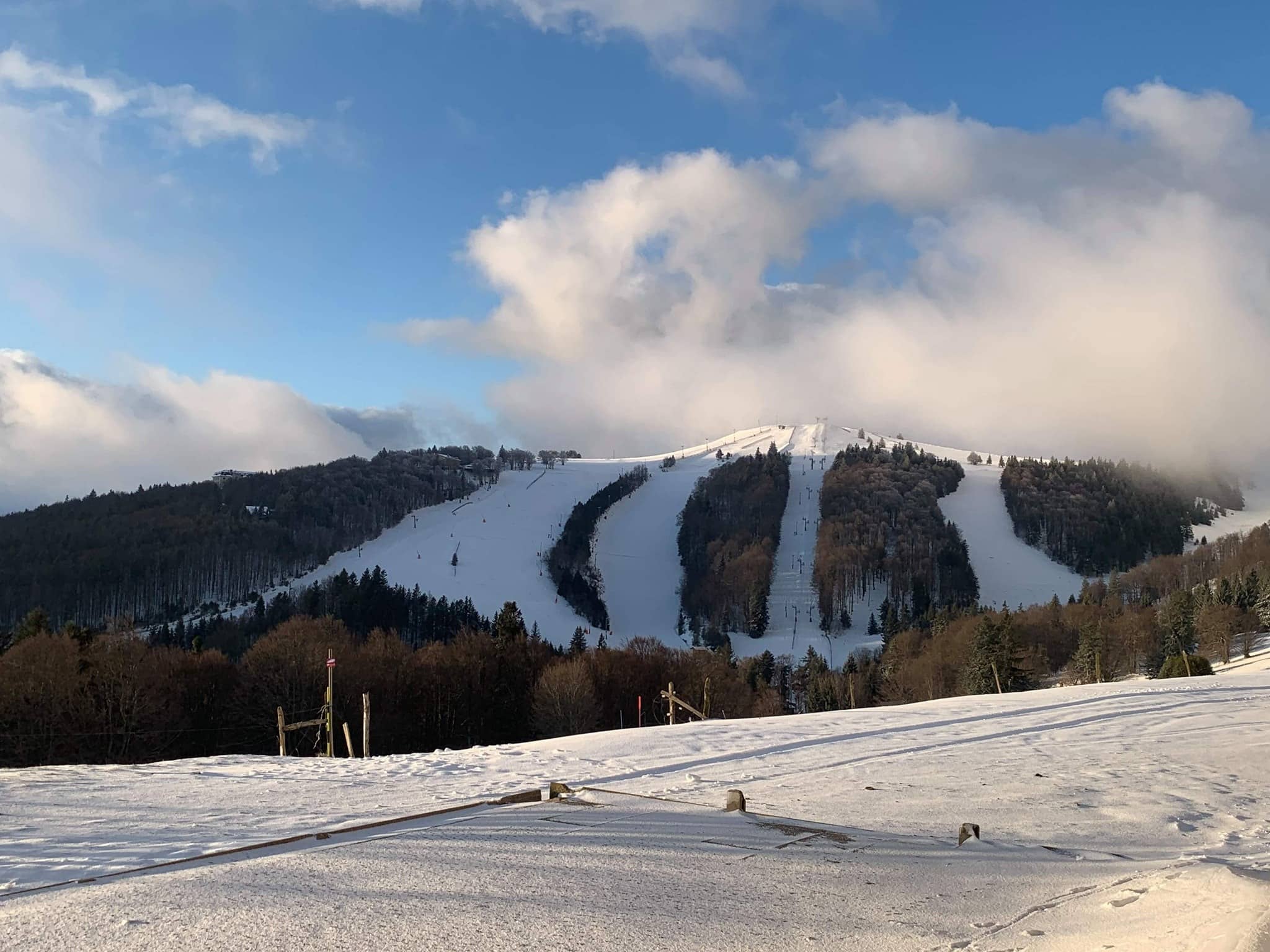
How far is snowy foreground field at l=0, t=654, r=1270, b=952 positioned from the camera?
550 cm

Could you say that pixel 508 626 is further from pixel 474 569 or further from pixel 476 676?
pixel 474 569

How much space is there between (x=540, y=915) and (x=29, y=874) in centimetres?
496

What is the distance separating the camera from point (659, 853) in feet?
24.9

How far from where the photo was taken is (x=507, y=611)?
253 feet

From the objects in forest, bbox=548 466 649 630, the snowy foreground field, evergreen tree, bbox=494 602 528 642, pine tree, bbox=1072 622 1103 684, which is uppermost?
forest, bbox=548 466 649 630

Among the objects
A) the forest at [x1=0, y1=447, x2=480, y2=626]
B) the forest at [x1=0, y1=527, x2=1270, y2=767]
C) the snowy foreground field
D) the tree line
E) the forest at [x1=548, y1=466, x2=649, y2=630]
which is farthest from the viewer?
the forest at [x1=548, y1=466, x2=649, y2=630]

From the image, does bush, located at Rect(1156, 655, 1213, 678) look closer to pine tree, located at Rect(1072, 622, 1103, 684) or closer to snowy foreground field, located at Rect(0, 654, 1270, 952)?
pine tree, located at Rect(1072, 622, 1103, 684)

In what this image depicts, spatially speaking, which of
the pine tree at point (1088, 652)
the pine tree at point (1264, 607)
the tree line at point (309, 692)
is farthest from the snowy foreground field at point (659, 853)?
the pine tree at point (1264, 607)

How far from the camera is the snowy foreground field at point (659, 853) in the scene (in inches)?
217

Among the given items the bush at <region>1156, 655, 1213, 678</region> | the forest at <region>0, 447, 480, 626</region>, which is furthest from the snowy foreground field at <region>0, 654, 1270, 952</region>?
the forest at <region>0, 447, 480, 626</region>

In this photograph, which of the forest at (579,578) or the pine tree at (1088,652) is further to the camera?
the forest at (579,578)

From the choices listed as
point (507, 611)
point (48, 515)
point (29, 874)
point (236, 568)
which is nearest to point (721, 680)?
point (507, 611)

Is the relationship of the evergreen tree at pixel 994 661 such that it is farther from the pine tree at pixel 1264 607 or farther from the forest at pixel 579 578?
the forest at pixel 579 578

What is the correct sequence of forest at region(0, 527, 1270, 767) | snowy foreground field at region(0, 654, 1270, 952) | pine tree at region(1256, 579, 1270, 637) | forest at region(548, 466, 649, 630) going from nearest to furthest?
snowy foreground field at region(0, 654, 1270, 952), forest at region(0, 527, 1270, 767), pine tree at region(1256, 579, 1270, 637), forest at region(548, 466, 649, 630)
